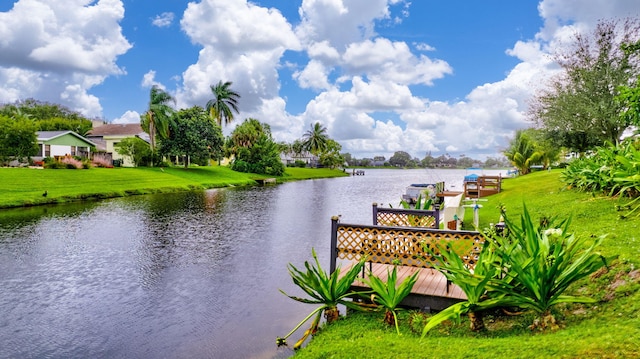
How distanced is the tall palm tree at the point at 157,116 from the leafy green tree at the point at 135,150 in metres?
1.22

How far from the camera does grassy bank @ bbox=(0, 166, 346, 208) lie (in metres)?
30.0

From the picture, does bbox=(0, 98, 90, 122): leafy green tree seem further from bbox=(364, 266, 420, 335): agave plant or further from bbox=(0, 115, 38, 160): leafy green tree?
bbox=(364, 266, 420, 335): agave plant

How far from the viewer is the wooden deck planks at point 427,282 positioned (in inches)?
282

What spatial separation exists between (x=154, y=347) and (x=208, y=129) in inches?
2283

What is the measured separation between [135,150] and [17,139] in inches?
584

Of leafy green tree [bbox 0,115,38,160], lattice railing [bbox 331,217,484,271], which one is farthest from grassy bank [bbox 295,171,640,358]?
leafy green tree [bbox 0,115,38,160]

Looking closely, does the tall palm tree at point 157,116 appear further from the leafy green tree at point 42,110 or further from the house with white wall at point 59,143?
the leafy green tree at point 42,110

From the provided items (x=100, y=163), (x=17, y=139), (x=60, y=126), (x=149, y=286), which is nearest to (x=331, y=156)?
(x=60, y=126)

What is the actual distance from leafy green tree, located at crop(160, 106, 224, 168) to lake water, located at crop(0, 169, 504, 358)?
125 feet

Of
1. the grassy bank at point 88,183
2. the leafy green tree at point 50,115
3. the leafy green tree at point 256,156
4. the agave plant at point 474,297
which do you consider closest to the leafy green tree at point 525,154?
the grassy bank at point 88,183

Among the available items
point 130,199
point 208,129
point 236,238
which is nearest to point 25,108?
point 208,129

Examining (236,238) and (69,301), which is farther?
(236,238)

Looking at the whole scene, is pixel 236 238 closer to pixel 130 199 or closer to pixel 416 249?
pixel 416 249

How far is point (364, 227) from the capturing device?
832 cm
